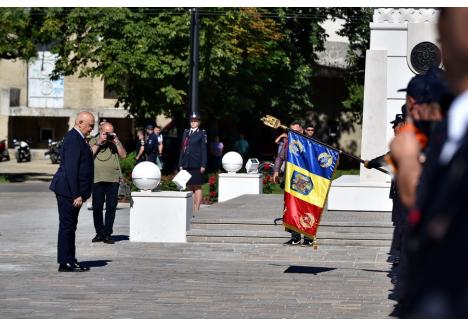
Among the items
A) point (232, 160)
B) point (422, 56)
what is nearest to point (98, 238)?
point (422, 56)

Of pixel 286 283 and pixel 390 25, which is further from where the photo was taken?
pixel 390 25

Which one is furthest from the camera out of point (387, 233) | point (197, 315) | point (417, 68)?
point (417, 68)

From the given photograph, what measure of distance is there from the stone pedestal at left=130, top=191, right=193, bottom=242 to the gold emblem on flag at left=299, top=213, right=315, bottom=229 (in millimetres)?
3104

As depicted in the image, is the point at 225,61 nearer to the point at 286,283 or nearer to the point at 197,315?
the point at 286,283

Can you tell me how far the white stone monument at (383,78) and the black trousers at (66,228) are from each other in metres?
7.06

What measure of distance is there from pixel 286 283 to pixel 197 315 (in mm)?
2609

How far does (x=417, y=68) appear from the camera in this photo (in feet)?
63.3

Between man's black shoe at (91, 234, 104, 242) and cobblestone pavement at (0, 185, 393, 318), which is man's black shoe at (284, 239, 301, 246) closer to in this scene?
cobblestone pavement at (0, 185, 393, 318)

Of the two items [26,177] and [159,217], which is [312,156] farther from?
[26,177]

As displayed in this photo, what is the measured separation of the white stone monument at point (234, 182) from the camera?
23797mm

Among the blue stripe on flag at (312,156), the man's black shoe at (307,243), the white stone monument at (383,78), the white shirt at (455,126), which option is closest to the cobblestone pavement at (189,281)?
the man's black shoe at (307,243)

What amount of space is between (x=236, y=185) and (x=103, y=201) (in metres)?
8.58

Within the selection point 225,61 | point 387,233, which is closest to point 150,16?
point 225,61

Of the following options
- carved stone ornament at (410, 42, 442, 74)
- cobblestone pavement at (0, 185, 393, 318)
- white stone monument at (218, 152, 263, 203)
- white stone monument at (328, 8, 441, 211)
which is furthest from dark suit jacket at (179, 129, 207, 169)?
white stone monument at (218, 152, 263, 203)
